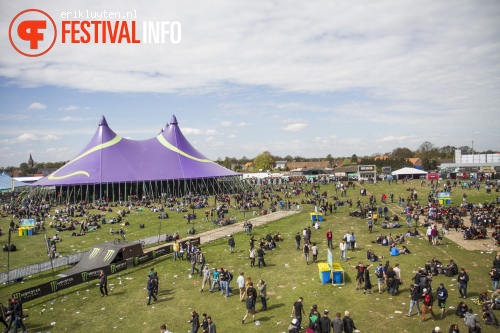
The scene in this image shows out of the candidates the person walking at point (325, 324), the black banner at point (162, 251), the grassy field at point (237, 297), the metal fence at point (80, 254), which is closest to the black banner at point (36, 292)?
the grassy field at point (237, 297)

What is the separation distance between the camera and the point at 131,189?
47.2 m

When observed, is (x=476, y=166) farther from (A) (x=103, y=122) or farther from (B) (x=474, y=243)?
(A) (x=103, y=122)

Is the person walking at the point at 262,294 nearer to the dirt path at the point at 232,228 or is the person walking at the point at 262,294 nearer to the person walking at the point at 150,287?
the person walking at the point at 150,287

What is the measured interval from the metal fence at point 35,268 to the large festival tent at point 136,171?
2545cm

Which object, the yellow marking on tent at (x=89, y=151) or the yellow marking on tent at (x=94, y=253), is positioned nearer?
the yellow marking on tent at (x=94, y=253)

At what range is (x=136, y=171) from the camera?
49344 mm

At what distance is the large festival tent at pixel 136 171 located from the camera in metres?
46.1

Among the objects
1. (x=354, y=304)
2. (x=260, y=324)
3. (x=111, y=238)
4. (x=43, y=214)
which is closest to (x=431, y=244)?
(x=354, y=304)

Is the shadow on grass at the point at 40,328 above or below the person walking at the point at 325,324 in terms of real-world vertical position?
below

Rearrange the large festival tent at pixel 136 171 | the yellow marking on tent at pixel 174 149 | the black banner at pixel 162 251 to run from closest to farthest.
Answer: the black banner at pixel 162 251 < the large festival tent at pixel 136 171 < the yellow marking on tent at pixel 174 149

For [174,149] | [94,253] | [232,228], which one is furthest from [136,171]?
[94,253]

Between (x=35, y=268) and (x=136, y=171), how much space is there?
30.5 m

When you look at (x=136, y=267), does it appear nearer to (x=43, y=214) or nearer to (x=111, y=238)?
(x=111, y=238)

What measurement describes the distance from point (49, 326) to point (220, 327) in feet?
21.3
